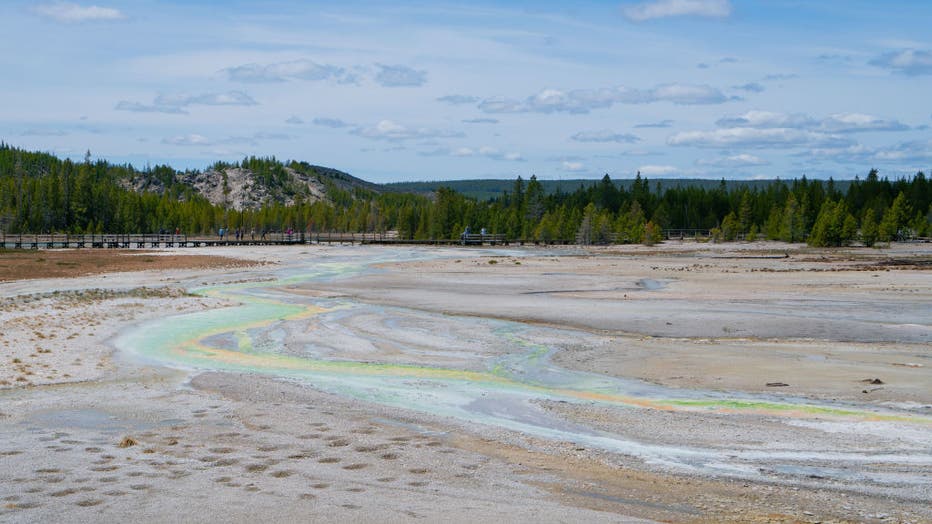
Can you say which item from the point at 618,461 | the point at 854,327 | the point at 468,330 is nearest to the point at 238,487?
the point at 618,461

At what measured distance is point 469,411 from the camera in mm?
14930

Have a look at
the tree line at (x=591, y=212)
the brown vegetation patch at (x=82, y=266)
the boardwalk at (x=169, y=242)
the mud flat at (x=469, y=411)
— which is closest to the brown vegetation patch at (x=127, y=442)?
the mud flat at (x=469, y=411)

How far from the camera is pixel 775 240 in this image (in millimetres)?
121500

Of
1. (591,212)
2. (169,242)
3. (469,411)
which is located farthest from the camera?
(591,212)

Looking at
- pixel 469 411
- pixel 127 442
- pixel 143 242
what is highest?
pixel 143 242

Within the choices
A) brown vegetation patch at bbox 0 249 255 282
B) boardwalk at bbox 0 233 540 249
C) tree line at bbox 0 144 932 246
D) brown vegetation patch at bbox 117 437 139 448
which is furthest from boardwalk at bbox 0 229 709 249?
brown vegetation patch at bbox 117 437 139 448

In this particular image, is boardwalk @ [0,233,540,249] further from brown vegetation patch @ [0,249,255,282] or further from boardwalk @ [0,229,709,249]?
brown vegetation patch @ [0,249,255,282]

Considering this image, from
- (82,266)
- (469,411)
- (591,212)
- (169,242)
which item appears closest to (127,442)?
(469,411)

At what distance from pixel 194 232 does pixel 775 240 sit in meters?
111

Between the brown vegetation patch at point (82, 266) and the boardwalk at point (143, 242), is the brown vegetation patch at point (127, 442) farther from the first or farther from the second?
the boardwalk at point (143, 242)

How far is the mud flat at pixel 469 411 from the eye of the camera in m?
9.50

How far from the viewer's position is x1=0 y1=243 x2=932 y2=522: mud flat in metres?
9.50

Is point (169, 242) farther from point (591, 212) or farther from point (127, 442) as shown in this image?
point (127, 442)

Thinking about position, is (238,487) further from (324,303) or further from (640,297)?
(640,297)
